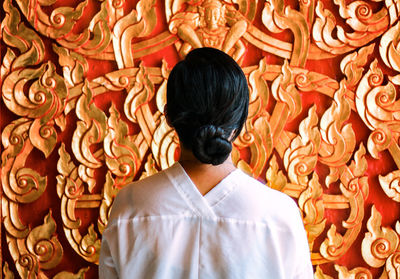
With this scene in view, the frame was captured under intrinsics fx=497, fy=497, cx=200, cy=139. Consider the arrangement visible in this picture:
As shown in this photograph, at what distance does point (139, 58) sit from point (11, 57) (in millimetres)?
359

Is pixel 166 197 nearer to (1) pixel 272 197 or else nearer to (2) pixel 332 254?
(1) pixel 272 197

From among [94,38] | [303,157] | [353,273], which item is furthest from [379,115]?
[94,38]

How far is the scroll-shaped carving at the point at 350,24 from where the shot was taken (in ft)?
4.49

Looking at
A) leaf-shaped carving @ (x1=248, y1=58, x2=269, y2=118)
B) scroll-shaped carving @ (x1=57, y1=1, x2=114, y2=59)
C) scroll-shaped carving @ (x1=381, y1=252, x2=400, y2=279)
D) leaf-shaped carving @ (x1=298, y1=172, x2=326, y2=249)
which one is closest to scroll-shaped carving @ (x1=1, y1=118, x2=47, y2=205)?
scroll-shaped carving @ (x1=57, y1=1, x2=114, y2=59)

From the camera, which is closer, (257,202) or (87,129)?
(257,202)

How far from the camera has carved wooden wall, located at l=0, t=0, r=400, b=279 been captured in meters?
1.37

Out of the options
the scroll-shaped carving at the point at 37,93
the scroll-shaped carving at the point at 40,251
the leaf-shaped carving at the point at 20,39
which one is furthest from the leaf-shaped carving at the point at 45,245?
the leaf-shaped carving at the point at 20,39

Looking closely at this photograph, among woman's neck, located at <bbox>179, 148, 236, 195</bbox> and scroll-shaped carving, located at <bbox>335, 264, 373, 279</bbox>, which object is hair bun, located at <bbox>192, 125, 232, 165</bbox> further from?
scroll-shaped carving, located at <bbox>335, 264, 373, 279</bbox>

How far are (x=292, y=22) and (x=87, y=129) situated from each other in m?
0.64

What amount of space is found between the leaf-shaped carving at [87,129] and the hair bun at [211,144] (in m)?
0.66

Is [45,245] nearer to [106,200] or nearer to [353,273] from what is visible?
[106,200]

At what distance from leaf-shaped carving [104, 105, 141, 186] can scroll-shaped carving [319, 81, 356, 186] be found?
0.52 m

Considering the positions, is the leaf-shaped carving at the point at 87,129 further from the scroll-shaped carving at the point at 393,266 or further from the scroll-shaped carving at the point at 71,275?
the scroll-shaped carving at the point at 393,266

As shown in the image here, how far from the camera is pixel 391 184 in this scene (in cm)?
137
